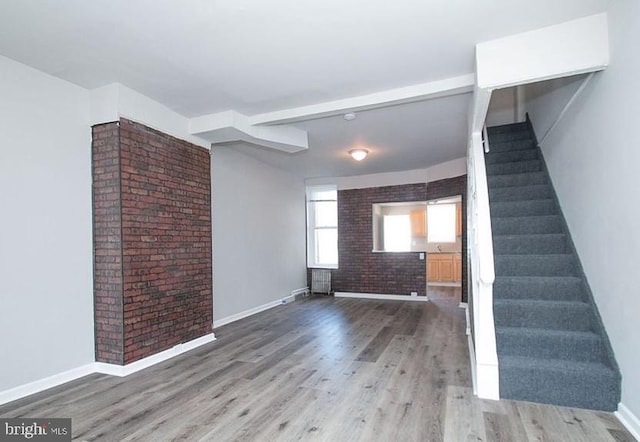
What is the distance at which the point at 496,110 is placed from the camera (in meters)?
5.82

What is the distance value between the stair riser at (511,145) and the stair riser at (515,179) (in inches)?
24.6

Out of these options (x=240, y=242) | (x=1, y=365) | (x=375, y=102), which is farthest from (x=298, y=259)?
(x=1, y=365)

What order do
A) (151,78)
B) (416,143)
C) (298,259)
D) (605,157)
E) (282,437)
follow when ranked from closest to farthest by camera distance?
(282,437) < (605,157) < (151,78) < (416,143) < (298,259)

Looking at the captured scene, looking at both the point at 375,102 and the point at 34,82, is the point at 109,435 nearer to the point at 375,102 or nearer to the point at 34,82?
the point at 34,82

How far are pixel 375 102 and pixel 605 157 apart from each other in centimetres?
201

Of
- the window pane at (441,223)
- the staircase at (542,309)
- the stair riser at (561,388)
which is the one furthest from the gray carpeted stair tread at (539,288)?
the window pane at (441,223)

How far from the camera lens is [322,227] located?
27.3ft

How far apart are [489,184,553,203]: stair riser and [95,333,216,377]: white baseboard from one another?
13.3 ft

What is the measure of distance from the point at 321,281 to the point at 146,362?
15.7ft

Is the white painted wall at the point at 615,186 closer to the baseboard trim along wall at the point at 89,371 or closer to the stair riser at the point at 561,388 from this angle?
the stair riser at the point at 561,388

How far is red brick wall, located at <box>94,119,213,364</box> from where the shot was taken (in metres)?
3.38

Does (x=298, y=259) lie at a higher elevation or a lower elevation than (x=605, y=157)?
lower

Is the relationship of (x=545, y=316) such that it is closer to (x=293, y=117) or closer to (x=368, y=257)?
(x=293, y=117)

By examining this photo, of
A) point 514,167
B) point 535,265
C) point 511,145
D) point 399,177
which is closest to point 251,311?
point 399,177
